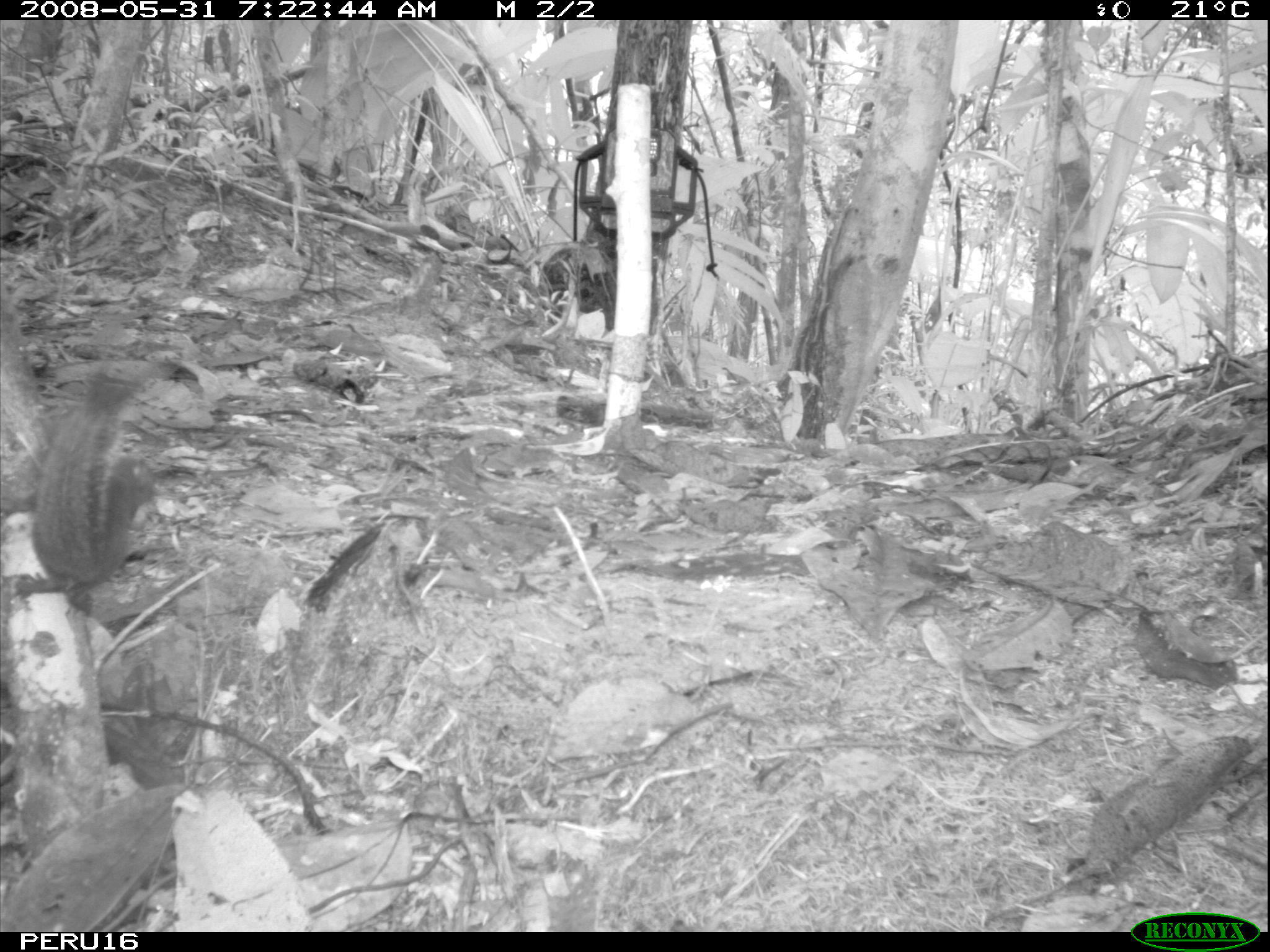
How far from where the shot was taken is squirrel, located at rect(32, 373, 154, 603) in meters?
1.19

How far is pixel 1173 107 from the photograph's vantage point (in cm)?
219

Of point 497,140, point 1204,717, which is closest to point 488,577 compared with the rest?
point 1204,717

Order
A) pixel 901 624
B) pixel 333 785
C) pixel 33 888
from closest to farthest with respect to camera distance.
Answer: pixel 33 888
pixel 333 785
pixel 901 624

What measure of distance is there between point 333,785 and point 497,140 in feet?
7.48

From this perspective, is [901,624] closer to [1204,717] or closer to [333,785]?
[1204,717]

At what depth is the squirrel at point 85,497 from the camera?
47.0 inches
